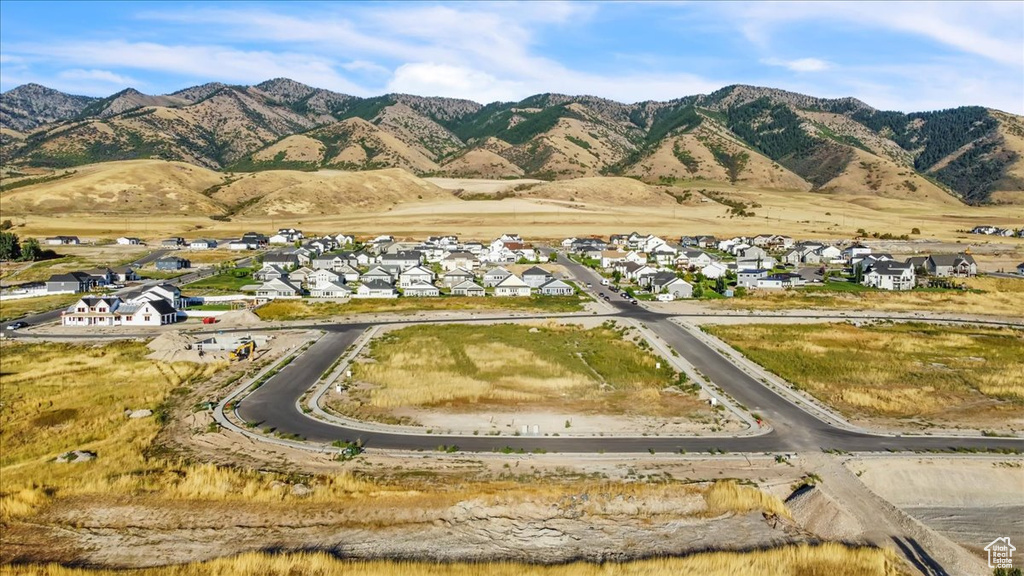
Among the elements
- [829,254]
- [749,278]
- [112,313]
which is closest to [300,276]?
[112,313]

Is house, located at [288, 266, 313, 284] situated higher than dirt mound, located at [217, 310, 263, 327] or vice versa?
house, located at [288, 266, 313, 284]

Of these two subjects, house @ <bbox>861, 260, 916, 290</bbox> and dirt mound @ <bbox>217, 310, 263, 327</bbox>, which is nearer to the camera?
dirt mound @ <bbox>217, 310, 263, 327</bbox>

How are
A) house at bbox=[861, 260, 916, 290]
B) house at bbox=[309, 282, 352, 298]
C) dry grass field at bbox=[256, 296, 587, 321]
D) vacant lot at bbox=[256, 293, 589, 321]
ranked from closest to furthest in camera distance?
dry grass field at bbox=[256, 296, 587, 321]
vacant lot at bbox=[256, 293, 589, 321]
house at bbox=[309, 282, 352, 298]
house at bbox=[861, 260, 916, 290]

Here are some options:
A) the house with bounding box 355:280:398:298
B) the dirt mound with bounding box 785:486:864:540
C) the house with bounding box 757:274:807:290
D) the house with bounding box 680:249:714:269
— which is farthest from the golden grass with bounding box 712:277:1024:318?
the dirt mound with bounding box 785:486:864:540

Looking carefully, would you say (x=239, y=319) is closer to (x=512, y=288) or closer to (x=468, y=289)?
(x=468, y=289)

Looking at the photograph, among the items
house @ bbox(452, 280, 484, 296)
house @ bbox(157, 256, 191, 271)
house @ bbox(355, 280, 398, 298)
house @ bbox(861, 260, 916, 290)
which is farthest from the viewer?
house @ bbox(157, 256, 191, 271)

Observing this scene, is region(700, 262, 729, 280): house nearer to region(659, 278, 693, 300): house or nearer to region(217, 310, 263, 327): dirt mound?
region(659, 278, 693, 300): house

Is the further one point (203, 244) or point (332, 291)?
point (203, 244)

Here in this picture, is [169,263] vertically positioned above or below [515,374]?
above
